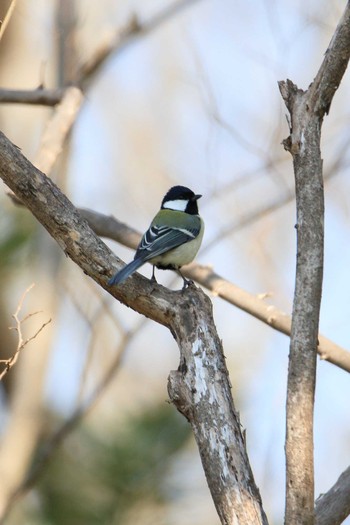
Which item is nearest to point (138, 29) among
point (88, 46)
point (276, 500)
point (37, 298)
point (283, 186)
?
point (88, 46)

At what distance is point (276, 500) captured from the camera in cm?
623

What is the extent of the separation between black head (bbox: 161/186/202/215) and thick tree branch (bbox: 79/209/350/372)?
60 cm

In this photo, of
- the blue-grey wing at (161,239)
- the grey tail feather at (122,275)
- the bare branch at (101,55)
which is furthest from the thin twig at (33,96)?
the grey tail feather at (122,275)

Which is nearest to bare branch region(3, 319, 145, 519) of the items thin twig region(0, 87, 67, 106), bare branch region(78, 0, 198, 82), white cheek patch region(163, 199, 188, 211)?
white cheek patch region(163, 199, 188, 211)

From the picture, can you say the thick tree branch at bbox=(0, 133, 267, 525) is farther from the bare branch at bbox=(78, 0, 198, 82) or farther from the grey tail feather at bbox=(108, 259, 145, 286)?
the bare branch at bbox=(78, 0, 198, 82)

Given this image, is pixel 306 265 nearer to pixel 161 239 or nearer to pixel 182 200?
pixel 161 239

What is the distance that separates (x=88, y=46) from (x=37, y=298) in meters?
2.33

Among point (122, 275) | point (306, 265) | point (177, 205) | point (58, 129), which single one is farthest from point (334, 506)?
point (58, 129)

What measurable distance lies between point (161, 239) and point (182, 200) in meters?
0.98

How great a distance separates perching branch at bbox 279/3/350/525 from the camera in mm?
2625

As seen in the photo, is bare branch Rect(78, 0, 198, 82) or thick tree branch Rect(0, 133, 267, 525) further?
bare branch Rect(78, 0, 198, 82)

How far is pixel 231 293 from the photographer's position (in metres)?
4.21

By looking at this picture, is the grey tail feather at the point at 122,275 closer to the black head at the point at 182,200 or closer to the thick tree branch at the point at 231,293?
the thick tree branch at the point at 231,293

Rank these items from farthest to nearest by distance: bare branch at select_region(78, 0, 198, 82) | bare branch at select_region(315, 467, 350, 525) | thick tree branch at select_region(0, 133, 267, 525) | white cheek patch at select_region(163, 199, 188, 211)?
bare branch at select_region(78, 0, 198, 82) → white cheek patch at select_region(163, 199, 188, 211) → bare branch at select_region(315, 467, 350, 525) → thick tree branch at select_region(0, 133, 267, 525)
